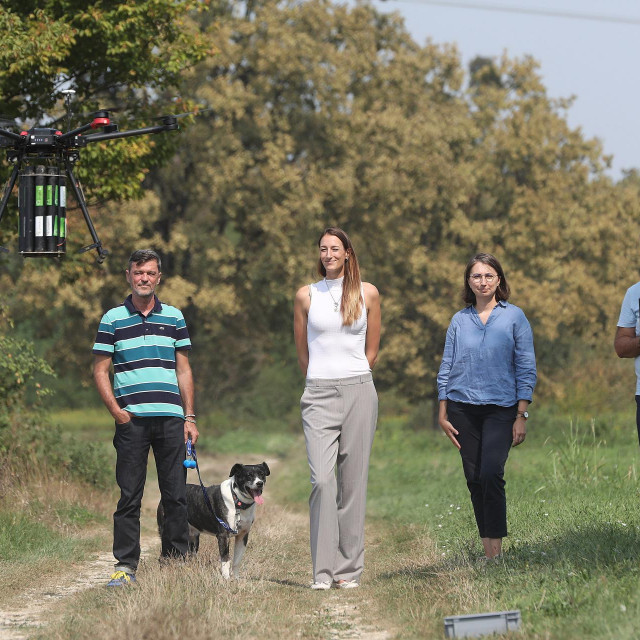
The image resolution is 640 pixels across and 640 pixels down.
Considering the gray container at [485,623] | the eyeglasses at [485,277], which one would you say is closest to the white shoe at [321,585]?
the gray container at [485,623]

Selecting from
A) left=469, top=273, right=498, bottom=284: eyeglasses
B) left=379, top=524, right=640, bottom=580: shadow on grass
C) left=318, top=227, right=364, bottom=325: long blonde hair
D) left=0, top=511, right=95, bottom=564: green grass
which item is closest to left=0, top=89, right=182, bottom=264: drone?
left=0, top=511, right=95, bottom=564: green grass

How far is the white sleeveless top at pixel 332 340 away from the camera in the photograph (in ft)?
25.5

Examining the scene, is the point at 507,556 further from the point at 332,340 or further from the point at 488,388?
the point at 332,340

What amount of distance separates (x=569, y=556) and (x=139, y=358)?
3201 mm

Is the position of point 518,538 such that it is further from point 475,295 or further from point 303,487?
point 303,487

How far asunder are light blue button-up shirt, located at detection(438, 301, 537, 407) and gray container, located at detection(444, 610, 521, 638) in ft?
6.99

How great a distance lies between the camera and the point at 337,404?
7.81 meters

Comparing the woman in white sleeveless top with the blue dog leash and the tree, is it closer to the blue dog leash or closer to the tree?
the blue dog leash

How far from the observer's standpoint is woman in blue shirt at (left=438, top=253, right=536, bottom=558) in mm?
7621

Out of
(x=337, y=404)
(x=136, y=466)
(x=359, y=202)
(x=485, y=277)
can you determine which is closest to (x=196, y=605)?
(x=136, y=466)

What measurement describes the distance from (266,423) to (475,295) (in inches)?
1016

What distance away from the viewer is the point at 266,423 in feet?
110

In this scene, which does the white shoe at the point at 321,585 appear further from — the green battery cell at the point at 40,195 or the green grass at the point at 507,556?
the green battery cell at the point at 40,195

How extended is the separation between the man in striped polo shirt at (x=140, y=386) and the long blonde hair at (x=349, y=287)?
1.16m
